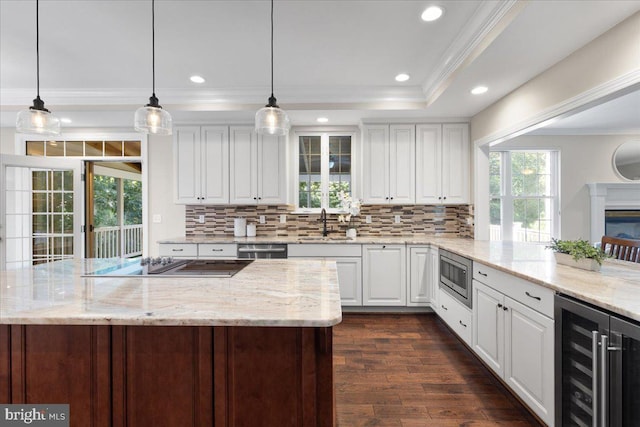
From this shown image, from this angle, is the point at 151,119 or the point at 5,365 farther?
the point at 151,119

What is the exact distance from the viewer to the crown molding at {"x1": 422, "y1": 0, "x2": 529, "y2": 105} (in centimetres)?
194

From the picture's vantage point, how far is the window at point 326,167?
434cm

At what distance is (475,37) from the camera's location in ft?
7.64

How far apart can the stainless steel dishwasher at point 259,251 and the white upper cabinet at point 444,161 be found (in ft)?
6.45

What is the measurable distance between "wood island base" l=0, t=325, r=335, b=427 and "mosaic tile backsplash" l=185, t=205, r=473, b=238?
311 cm

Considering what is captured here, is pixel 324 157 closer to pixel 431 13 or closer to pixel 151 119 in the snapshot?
pixel 431 13

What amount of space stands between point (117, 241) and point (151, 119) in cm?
529

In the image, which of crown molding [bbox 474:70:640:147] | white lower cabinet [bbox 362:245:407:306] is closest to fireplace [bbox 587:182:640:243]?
crown molding [bbox 474:70:640:147]

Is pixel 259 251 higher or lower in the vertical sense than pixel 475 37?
lower

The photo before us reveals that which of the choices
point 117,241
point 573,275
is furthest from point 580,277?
point 117,241

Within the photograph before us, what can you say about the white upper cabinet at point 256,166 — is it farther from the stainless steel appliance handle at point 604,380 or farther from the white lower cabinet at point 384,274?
the stainless steel appliance handle at point 604,380

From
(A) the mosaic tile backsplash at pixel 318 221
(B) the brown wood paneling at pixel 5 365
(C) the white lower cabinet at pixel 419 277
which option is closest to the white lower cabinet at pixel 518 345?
(C) the white lower cabinet at pixel 419 277

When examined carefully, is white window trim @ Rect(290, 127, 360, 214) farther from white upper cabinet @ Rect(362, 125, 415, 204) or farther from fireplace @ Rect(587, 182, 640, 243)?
fireplace @ Rect(587, 182, 640, 243)

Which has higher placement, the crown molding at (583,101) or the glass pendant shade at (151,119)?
the crown molding at (583,101)
